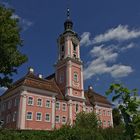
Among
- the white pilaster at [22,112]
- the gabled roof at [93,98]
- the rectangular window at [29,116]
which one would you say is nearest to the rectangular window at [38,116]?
the rectangular window at [29,116]

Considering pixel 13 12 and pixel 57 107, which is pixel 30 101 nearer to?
pixel 57 107

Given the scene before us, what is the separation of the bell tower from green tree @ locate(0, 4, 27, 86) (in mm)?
33314

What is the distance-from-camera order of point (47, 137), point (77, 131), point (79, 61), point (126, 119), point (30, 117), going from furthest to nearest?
point (79, 61) → point (30, 117) → point (47, 137) → point (77, 131) → point (126, 119)

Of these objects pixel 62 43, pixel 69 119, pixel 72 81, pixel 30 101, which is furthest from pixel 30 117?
pixel 62 43

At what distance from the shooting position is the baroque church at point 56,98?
46.3 m

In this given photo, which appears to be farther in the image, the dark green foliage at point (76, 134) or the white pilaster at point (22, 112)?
the white pilaster at point (22, 112)

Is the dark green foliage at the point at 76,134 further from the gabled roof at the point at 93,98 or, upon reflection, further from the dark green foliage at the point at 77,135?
the gabled roof at the point at 93,98

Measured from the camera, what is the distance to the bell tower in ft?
183

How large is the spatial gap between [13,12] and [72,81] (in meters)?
35.5

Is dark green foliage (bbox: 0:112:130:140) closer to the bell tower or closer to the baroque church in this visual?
the baroque church

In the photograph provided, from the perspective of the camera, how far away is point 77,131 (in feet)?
69.5

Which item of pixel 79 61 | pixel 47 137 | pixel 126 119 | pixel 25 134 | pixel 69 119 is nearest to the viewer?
pixel 126 119

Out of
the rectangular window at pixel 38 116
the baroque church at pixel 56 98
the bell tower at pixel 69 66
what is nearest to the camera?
the baroque church at pixel 56 98

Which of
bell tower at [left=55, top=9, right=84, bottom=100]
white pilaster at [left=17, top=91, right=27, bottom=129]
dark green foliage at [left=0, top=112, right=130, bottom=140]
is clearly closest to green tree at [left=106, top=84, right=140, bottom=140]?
dark green foliage at [left=0, top=112, right=130, bottom=140]
